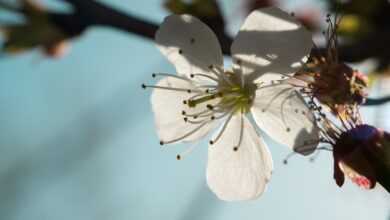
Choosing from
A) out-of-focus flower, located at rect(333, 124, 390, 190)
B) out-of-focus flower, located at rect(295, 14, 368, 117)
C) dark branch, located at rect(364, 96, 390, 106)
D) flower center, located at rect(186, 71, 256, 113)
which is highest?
flower center, located at rect(186, 71, 256, 113)

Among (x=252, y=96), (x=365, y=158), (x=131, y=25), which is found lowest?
(x=365, y=158)

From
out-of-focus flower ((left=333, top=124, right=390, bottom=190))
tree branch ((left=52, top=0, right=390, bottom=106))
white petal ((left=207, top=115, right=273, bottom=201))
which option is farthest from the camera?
tree branch ((left=52, top=0, right=390, bottom=106))

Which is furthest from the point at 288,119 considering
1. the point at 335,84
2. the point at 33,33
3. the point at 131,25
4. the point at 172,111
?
the point at 33,33

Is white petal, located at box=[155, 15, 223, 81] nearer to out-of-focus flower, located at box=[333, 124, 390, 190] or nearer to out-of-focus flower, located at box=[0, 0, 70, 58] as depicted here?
out-of-focus flower, located at box=[333, 124, 390, 190]

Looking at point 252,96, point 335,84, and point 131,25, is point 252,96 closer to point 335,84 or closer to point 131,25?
point 335,84

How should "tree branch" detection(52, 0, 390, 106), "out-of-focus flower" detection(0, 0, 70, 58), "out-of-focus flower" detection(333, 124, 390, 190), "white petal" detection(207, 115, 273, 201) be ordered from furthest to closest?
"out-of-focus flower" detection(0, 0, 70, 58) → "tree branch" detection(52, 0, 390, 106) → "white petal" detection(207, 115, 273, 201) → "out-of-focus flower" detection(333, 124, 390, 190)

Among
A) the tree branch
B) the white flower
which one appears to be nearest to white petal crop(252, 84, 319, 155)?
the white flower

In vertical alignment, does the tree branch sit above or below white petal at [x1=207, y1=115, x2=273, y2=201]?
above
